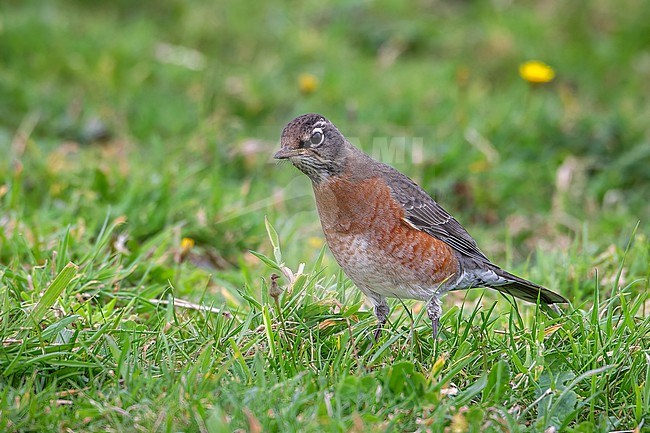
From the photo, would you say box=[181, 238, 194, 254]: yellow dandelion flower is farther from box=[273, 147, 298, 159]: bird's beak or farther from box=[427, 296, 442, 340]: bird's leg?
box=[427, 296, 442, 340]: bird's leg

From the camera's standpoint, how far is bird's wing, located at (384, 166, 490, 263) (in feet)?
16.4

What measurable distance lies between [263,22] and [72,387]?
24.2 feet

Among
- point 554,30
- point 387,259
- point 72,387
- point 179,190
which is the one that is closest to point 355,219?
point 387,259

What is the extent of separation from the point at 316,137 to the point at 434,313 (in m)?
1.11

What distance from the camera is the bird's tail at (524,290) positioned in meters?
4.72

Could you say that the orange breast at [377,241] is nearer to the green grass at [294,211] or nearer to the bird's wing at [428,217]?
the bird's wing at [428,217]

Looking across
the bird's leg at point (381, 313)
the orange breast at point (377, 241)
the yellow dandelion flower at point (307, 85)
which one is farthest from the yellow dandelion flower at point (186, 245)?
the yellow dandelion flower at point (307, 85)

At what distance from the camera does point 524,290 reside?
16.2 feet

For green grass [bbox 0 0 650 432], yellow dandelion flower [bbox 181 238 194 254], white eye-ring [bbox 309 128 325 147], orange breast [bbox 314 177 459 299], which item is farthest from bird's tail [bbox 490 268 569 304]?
yellow dandelion flower [bbox 181 238 194 254]

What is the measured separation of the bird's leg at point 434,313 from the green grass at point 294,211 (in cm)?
6

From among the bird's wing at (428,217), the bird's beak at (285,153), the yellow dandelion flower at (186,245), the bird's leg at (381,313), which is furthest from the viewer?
the yellow dandelion flower at (186,245)

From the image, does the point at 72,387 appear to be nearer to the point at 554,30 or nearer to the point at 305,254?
the point at 305,254

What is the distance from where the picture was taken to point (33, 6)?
33.3ft

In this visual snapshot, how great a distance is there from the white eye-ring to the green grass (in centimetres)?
57
